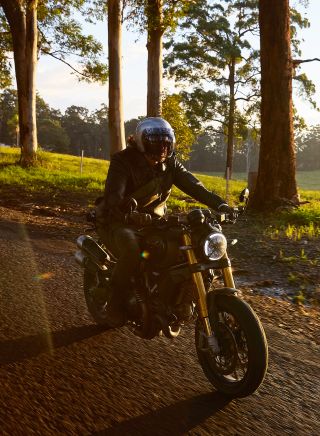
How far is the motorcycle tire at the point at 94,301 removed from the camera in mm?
4430

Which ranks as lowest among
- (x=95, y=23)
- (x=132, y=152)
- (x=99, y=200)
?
(x=99, y=200)

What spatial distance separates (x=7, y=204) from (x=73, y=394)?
10.2 metres

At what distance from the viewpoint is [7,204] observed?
12.5m

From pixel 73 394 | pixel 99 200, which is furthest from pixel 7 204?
pixel 73 394

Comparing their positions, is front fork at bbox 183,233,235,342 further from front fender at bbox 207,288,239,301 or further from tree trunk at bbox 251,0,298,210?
tree trunk at bbox 251,0,298,210

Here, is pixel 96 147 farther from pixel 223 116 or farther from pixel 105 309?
pixel 105 309

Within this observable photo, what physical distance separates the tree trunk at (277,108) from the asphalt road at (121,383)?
7059 mm

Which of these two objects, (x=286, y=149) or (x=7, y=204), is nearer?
(x=286, y=149)

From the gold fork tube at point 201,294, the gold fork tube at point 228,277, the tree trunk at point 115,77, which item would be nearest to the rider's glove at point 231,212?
the gold fork tube at point 228,277

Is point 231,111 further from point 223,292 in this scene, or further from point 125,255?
point 223,292

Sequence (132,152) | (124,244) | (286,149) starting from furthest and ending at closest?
(286,149) < (132,152) < (124,244)

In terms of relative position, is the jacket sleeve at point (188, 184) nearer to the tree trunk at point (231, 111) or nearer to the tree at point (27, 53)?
the tree at point (27, 53)

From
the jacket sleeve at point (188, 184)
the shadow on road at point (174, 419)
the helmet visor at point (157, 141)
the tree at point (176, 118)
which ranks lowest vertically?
the shadow on road at point (174, 419)

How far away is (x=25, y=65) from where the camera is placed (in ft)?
71.8
